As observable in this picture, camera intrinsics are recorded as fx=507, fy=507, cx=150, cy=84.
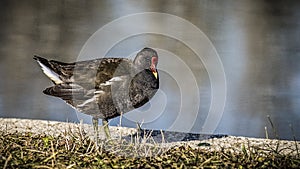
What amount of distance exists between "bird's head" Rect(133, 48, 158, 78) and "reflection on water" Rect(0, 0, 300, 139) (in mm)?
607

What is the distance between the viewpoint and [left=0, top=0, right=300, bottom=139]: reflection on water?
8.05 ft

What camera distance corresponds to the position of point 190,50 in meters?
3.38

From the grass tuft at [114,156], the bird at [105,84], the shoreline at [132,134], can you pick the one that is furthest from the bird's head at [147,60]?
the grass tuft at [114,156]

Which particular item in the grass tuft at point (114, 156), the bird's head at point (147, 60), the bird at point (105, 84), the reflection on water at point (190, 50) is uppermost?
the reflection on water at point (190, 50)

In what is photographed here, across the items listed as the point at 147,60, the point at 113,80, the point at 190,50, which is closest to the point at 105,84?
the point at 113,80

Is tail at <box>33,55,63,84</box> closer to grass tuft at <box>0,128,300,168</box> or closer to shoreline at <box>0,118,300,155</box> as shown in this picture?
shoreline at <box>0,118,300,155</box>

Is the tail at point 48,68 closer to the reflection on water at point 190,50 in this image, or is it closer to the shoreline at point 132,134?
the shoreline at point 132,134

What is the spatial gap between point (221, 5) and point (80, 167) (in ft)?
10.9

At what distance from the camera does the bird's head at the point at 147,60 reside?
4.84 ft

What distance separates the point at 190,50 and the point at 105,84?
6.55ft

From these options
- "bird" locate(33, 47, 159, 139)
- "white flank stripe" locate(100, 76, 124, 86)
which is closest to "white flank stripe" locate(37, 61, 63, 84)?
"bird" locate(33, 47, 159, 139)

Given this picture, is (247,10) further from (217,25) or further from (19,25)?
(19,25)

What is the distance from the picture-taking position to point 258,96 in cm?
271

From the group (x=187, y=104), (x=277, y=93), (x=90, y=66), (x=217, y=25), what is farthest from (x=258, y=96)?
(x=90, y=66)
